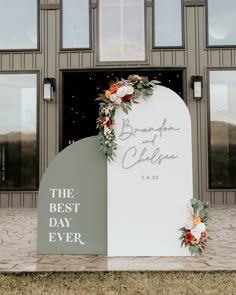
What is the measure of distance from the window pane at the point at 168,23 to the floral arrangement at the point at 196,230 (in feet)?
23.2

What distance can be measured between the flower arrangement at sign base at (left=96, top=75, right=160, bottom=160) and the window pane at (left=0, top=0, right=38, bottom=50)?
6.87 metres

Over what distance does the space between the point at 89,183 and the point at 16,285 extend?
5.29 ft

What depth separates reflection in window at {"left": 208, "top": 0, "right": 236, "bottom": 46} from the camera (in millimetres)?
11578

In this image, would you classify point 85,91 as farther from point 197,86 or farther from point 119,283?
point 119,283

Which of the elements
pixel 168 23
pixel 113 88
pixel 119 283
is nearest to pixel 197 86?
pixel 168 23

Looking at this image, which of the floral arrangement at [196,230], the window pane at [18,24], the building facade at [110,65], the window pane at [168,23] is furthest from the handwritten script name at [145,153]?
the window pane at [18,24]

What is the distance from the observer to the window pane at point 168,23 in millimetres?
11539

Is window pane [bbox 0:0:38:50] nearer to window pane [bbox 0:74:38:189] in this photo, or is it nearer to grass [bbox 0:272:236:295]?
window pane [bbox 0:74:38:189]

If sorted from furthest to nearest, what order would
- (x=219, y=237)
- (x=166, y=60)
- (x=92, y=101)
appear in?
(x=92, y=101) → (x=166, y=60) → (x=219, y=237)

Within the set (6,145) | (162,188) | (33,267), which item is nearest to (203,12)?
(6,145)

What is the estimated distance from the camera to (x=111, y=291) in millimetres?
3840

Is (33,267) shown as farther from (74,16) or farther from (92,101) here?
(92,101)

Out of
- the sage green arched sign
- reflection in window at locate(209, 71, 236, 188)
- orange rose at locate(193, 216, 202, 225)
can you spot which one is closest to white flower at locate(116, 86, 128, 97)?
the sage green arched sign

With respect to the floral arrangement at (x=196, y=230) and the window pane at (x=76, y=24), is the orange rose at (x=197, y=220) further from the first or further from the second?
the window pane at (x=76, y=24)
